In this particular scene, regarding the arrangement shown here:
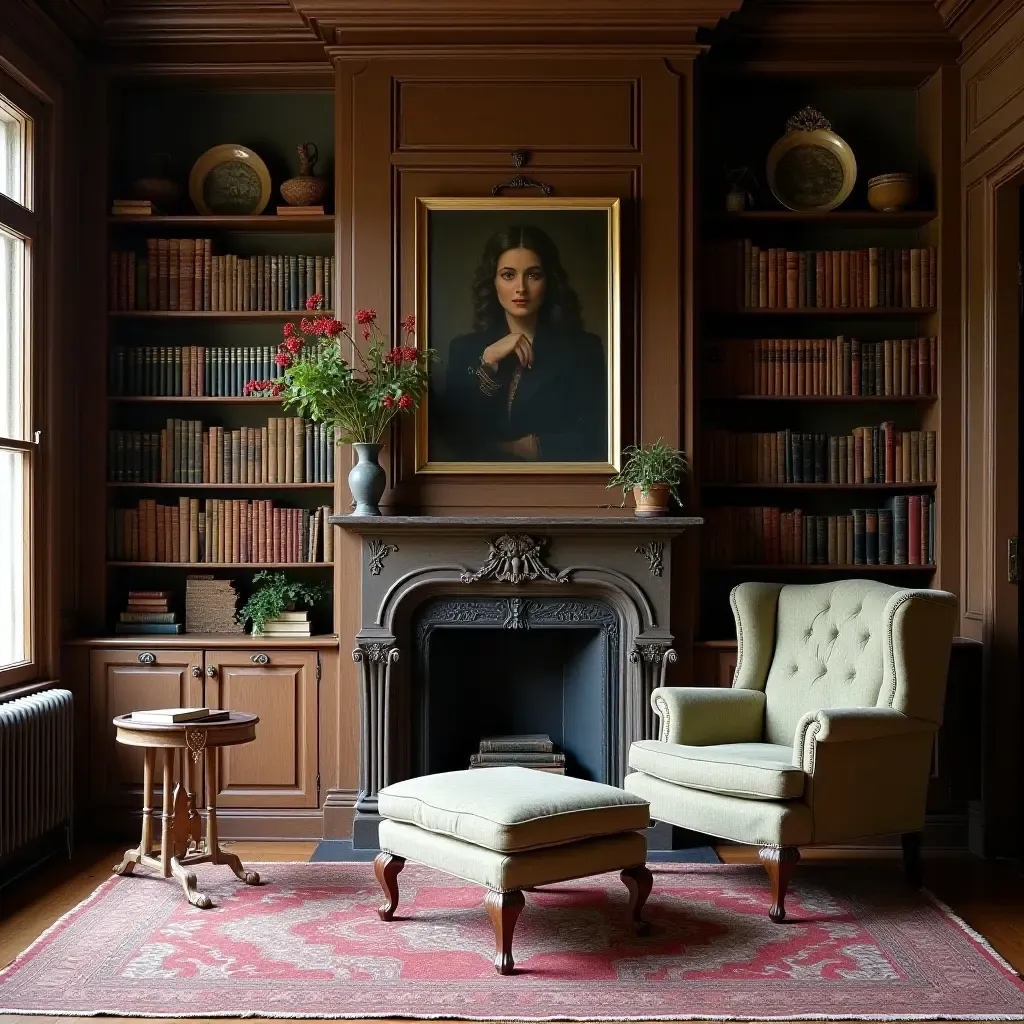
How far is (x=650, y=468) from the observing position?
15.5ft

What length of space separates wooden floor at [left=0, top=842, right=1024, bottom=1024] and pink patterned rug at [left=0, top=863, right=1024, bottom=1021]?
0.09 metres

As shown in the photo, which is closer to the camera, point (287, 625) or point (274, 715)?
point (274, 715)

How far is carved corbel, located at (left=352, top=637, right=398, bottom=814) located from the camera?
15.6ft

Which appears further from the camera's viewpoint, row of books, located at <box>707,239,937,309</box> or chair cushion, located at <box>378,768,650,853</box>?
row of books, located at <box>707,239,937,309</box>

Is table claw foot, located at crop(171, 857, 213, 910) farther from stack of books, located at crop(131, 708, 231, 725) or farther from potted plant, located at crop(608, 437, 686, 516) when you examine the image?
potted plant, located at crop(608, 437, 686, 516)

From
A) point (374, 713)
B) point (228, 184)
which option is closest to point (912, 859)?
point (374, 713)

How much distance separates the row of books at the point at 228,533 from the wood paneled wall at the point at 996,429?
8.91 feet

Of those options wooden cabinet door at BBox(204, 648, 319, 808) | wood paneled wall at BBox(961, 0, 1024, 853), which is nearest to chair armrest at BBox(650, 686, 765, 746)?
wood paneled wall at BBox(961, 0, 1024, 853)

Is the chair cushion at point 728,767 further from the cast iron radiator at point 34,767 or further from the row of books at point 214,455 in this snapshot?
the cast iron radiator at point 34,767

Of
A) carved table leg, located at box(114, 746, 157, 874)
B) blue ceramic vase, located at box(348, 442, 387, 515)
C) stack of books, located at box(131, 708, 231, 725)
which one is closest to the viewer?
stack of books, located at box(131, 708, 231, 725)

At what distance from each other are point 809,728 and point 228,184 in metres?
3.36

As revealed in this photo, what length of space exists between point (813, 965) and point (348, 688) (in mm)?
2192

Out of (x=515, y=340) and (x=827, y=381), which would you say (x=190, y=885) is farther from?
(x=827, y=381)

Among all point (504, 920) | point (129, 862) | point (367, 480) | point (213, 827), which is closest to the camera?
point (504, 920)
